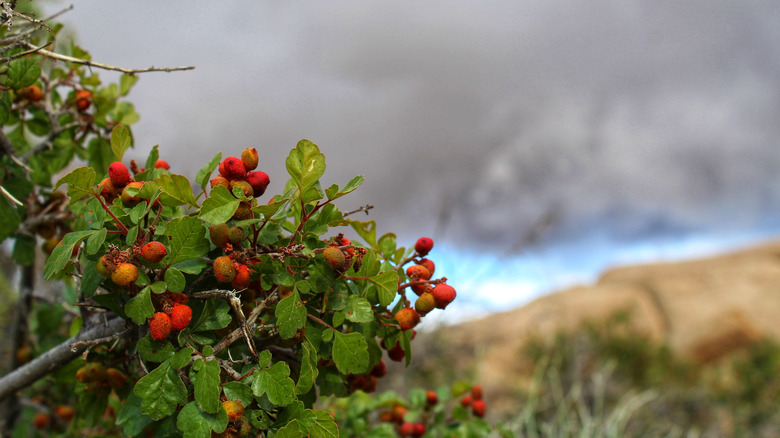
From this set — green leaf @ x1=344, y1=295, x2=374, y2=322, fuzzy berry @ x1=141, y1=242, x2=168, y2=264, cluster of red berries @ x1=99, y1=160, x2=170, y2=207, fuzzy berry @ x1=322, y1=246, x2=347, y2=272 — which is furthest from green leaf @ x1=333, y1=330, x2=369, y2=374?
cluster of red berries @ x1=99, y1=160, x2=170, y2=207

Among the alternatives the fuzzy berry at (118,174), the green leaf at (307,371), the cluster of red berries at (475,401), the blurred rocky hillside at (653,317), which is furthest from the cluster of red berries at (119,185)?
the blurred rocky hillside at (653,317)

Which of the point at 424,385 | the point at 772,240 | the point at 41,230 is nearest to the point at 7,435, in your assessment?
the point at 41,230

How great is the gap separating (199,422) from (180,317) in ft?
0.59

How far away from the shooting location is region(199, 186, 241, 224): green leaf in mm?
908

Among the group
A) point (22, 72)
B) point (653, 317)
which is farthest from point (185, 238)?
point (653, 317)

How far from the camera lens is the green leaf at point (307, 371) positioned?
96 centimetres

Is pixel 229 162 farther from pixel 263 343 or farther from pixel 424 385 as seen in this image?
pixel 424 385

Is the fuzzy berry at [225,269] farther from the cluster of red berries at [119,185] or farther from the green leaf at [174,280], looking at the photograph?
the cluster of red berries at [119,185]

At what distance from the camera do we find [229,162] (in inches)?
40.0

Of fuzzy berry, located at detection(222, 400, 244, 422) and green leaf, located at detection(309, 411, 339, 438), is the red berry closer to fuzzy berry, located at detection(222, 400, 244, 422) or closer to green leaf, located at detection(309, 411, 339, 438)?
green leaf, located at detection(309, 411, 339, 438)

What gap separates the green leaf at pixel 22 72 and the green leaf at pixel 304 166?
677mm

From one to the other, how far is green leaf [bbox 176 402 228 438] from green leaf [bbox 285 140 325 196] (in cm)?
41

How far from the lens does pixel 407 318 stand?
3.58 ft

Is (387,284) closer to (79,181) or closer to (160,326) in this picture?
(160,326)
